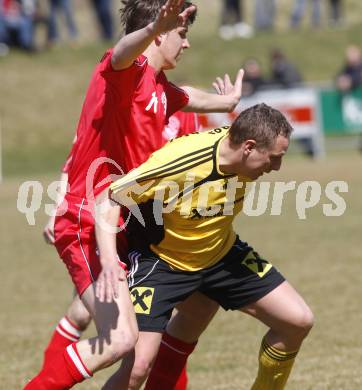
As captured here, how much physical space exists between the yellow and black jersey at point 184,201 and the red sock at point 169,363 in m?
0.53

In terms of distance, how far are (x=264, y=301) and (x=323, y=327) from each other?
2.35m

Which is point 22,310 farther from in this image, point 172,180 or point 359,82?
point 359,82

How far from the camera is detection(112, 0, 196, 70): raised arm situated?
3.81 meters

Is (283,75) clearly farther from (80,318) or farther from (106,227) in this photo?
(106,227)

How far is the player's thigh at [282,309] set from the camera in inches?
170

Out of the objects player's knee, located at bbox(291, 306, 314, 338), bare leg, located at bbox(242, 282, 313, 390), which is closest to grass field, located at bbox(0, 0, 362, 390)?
bare leg, located at bbox(242, 282, 313, 390)

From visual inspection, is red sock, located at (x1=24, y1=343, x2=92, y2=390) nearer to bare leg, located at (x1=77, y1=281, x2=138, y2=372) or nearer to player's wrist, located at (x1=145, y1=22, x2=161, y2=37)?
bare leg, located at (x1=77, y1=281, x2=138, y2=372)

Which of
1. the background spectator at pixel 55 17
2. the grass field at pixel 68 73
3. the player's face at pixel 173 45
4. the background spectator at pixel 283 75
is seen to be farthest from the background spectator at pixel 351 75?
the player's face at pixel 173 45

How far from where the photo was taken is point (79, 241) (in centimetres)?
423

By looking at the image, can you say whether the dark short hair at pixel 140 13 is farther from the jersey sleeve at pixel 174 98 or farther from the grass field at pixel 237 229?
the grass field at pixel 237 229

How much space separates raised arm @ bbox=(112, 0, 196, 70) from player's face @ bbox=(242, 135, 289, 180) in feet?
1.98

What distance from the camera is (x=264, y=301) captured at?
4.36m

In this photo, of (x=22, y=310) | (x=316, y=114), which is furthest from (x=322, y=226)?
(x=316, y=114)

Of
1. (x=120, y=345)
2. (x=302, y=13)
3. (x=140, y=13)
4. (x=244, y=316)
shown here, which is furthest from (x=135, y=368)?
(x=302, y=13)
